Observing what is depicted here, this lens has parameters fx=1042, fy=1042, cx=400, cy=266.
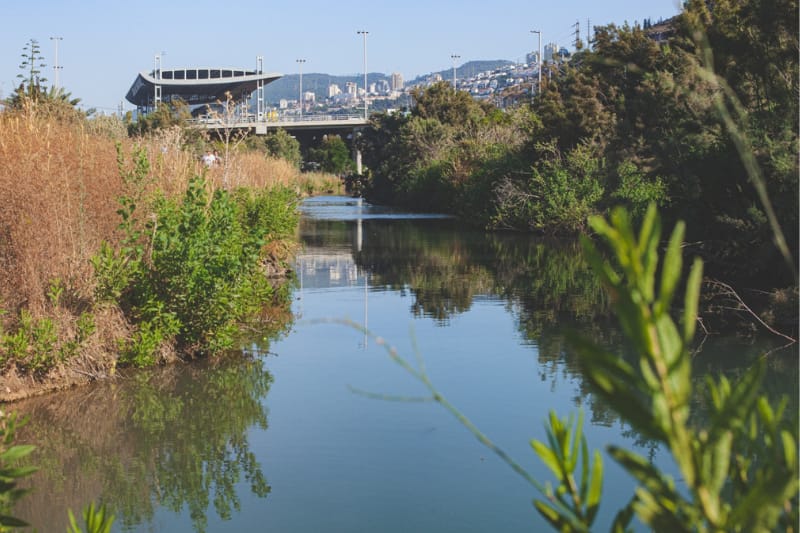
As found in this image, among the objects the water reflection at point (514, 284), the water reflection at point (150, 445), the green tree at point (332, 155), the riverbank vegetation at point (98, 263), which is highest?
the green tree at point (332, 155)

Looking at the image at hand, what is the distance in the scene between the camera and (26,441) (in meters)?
9.75

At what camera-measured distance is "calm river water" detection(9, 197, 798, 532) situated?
322 inches

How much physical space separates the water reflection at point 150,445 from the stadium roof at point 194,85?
10410 centimetres

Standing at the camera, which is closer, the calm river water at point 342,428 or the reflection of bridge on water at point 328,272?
the calm river water at point 342,428

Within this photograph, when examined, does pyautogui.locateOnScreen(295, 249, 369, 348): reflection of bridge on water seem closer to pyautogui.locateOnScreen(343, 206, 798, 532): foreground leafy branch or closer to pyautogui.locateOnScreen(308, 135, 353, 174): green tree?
pyautogui.locateOnScreen(343, 206, 798, 532): foreground leafy branch

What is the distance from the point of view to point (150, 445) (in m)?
9.89

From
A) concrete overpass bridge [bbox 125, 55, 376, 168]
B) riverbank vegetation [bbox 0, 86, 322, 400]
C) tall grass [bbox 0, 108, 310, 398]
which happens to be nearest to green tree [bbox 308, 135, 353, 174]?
concrete overpass bridge [bbox 125, 55, 376, 168]

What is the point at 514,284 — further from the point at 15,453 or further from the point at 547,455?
the point at 547,455

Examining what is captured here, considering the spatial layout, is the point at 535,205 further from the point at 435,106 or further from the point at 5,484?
the point at 5,484

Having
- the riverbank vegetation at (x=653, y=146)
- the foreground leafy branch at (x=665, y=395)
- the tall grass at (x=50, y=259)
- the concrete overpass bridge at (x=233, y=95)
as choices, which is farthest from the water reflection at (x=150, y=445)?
the concrete overpass bridge at (x=233, y=95)

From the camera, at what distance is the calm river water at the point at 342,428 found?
26.9ft

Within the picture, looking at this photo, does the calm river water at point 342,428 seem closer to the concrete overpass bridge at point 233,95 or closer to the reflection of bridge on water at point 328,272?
the reflection of bridge on water at point 328,272

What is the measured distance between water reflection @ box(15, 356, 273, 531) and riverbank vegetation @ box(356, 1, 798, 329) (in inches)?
198

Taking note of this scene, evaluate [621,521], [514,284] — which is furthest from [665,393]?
[514,284]
